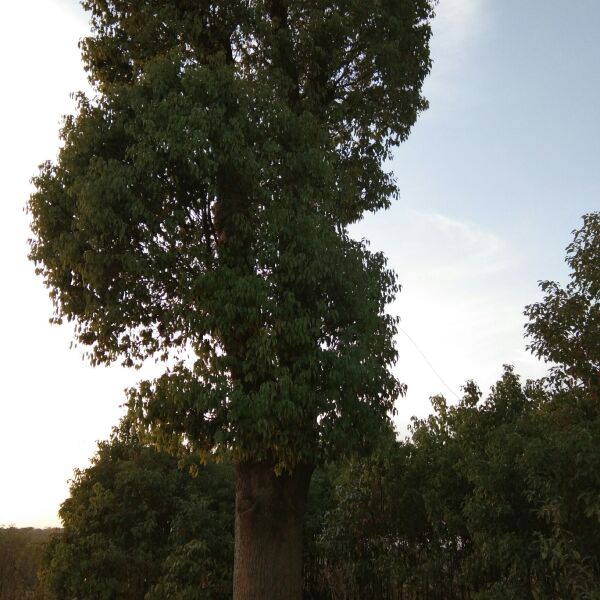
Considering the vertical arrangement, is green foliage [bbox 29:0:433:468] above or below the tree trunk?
above

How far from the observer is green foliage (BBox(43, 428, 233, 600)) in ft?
53.9

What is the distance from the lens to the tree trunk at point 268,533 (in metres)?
11.2

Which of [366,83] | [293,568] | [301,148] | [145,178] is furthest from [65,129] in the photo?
[293,568]

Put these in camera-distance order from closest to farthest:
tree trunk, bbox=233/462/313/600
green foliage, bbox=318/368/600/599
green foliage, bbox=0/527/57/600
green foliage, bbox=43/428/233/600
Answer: green foliage, bbox=318/368/600/599, tree trunk, bbox=233/462/313/600, green foliage, bbox=43/428/233/600, green foliage, bbox=0/527/57/600

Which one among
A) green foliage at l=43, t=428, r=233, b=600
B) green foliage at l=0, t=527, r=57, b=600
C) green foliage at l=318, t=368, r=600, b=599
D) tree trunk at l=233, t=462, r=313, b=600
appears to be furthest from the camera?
green foliage at l=0, t=527, r=57, b=600

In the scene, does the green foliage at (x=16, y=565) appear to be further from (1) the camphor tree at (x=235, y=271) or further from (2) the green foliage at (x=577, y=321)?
(2) the green foliage at (x=577, y=321)

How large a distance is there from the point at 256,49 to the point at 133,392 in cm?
754

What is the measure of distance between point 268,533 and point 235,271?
4396 mm

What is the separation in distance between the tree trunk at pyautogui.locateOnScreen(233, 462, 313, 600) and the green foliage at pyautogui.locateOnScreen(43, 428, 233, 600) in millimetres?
5097

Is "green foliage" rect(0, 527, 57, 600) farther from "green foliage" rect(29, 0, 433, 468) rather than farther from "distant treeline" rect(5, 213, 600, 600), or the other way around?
"green foliage" rect(29, 0, 433, 468)

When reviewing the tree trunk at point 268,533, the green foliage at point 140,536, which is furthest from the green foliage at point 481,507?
the green foliage at point 140,536

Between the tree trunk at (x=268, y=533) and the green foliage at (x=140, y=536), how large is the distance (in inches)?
201

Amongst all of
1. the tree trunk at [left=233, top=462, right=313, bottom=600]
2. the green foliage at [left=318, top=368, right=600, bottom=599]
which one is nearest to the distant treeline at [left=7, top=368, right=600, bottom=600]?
the green foliage at [left=318, top=368, right=600, bottom=599]

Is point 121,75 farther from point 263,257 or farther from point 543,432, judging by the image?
point 543,432
